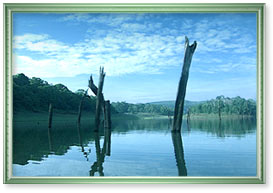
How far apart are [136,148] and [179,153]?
2.06ft

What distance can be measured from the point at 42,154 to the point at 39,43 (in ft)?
5.02

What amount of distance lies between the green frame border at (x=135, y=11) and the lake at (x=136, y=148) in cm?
7

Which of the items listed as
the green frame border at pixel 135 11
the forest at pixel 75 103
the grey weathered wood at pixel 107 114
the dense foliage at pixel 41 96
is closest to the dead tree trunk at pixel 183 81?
the forest at pixel 75 103

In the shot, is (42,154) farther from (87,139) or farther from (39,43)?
(39,43)

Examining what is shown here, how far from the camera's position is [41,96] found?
13.0 feet

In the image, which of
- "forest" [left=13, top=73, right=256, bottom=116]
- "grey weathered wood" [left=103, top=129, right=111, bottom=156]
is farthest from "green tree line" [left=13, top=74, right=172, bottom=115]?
"grey weathered wood" [left=103, top=129, right=111, bottom=156]

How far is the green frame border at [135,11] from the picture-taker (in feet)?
11.2

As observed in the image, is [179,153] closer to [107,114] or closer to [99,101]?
[107,114]

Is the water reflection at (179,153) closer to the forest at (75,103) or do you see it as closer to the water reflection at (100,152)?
the forest at (75,103)

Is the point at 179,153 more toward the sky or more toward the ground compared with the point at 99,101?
more toward the ground

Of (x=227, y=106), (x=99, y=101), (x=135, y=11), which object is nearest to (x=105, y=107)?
(x=99, y=101)

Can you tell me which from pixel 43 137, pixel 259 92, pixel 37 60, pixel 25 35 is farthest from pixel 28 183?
pixel 259 92

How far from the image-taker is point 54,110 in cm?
410

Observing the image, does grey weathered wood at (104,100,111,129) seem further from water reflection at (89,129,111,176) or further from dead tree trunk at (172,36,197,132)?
dead tree trunk at (172,36,197,132)
